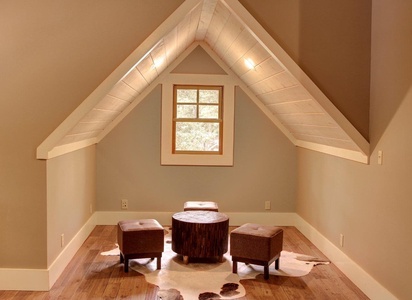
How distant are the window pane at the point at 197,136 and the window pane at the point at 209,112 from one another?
95 millimetres

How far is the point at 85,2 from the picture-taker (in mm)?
3441

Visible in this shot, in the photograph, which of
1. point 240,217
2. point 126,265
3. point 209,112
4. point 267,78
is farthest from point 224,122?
point 126,265

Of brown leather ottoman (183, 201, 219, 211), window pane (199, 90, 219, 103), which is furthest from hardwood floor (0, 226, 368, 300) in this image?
window pane (199, 90, 219, 103)

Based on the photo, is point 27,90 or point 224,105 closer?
point 27,90

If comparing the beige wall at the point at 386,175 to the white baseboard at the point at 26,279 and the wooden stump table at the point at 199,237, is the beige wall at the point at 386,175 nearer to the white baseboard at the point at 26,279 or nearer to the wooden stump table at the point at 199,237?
the wooden stump table at the point at 199,237

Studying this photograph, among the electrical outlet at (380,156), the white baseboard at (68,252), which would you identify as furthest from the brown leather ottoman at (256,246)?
the white baseboard at (68,252)

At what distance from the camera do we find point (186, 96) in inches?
241

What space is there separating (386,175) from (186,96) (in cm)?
335

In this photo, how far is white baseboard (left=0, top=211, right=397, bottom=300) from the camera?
3596mm

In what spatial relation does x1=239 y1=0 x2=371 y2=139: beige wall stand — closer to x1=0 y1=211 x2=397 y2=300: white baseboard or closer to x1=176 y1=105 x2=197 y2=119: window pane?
x1=0 y1=211 x2=397 y2=300: white baseboard

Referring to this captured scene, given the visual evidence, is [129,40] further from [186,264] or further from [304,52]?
[186,264]

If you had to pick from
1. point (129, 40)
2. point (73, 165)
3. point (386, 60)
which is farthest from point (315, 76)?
point (73, 165)

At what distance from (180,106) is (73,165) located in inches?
77.2

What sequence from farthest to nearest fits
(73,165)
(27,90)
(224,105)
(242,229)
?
(224,105) < (73,165) < (242,229) < (27,90)
